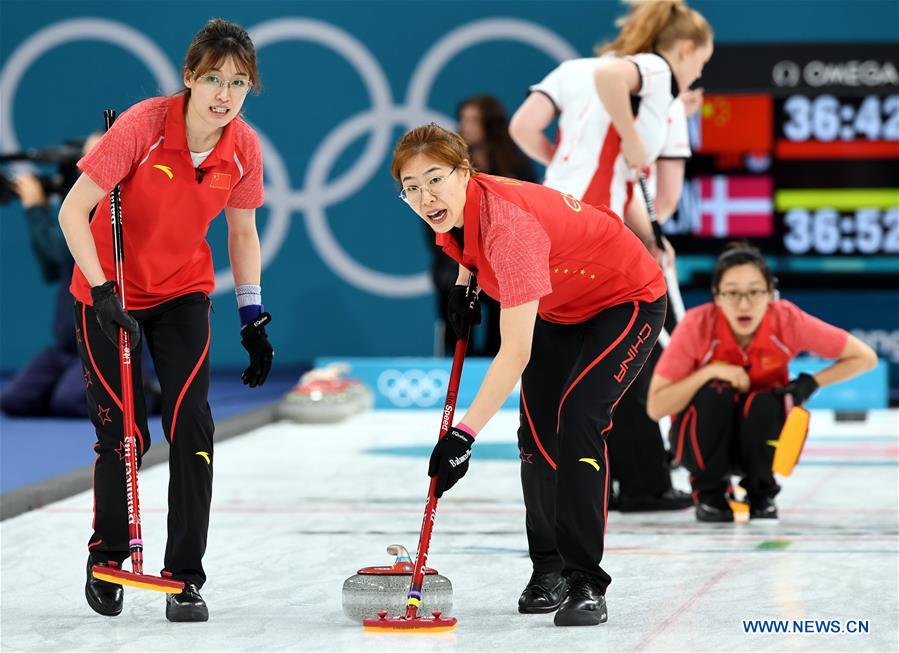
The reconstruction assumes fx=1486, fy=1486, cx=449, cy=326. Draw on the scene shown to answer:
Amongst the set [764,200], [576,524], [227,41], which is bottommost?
[576,524]

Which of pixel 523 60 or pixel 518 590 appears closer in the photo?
pixel 518 590

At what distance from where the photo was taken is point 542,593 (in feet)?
12.8

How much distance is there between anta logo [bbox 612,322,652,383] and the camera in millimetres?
3828

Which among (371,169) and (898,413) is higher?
(371,169)

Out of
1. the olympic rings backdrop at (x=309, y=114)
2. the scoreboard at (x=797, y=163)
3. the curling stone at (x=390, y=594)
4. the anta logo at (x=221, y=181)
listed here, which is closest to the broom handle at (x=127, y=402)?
the anta logo at (x=221, y=181)

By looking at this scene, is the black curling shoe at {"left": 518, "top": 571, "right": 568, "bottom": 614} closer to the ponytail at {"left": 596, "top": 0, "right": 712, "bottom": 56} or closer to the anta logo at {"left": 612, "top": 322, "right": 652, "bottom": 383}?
the anta logo at {"left": 612, "top": 322, "right": 652, "bottom": 383}

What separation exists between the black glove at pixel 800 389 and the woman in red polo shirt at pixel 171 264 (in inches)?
81.1

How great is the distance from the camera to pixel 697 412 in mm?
5250

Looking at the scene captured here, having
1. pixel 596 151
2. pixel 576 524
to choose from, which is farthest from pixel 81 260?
pixel 596 151

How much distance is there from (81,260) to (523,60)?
22.5ft

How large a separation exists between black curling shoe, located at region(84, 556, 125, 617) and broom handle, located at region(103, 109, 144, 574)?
115 millimetres

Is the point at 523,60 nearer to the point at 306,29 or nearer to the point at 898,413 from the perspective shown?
the point at 306,29

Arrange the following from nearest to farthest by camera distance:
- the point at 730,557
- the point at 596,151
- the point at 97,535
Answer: the point at 97,535
the point at 730,557
the point at 596,151

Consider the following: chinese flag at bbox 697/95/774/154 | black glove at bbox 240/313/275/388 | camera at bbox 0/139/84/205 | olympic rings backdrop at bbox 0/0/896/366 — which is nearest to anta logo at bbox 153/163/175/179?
black glove at bbox 240/313/275/388
